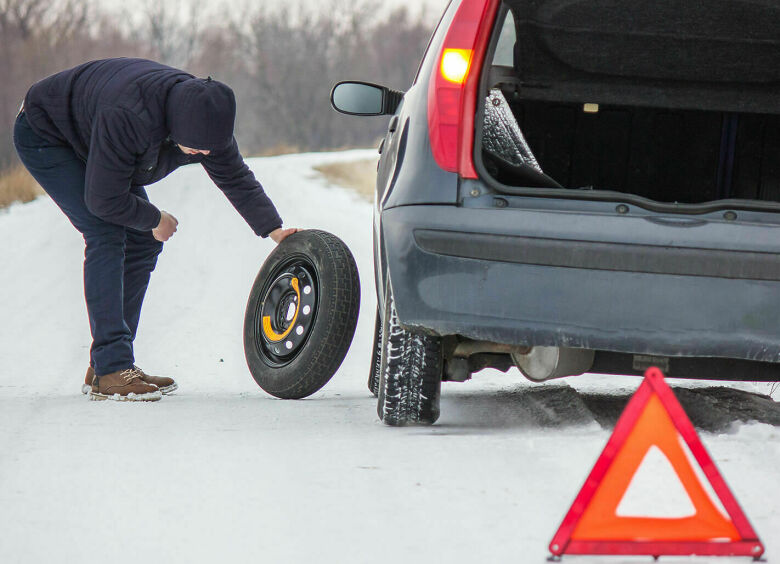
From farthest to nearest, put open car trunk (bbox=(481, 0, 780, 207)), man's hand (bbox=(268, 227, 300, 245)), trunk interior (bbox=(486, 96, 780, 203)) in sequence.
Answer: man's hand (bbox=(268, 227, 300, 245)), trunk interior (bbox=(486, 96, 780, 203)), open car trunk (bbox=(481, 0, 780, 207))

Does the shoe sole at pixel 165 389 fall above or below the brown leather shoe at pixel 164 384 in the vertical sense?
below

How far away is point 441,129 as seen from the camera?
9.66ft

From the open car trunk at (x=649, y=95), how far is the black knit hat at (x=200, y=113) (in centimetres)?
112

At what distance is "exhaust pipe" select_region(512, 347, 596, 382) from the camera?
3309 mm

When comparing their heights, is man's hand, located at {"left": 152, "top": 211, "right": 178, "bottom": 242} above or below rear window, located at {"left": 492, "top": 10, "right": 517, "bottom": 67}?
below

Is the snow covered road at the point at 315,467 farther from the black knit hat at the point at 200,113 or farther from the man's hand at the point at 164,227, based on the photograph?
the black knit hat at the point at 200,113

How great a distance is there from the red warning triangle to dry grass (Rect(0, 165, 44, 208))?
12977mm

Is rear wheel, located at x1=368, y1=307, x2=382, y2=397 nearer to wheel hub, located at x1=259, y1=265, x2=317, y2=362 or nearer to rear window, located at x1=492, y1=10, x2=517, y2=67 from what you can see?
wheel hub, located at x1=259, y1=265, x2=317, y2=362

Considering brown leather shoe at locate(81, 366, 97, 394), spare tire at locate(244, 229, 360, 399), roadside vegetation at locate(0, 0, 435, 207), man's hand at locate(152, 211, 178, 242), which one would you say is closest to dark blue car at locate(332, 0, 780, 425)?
spare tire at locate(244, 229, 360, 399)

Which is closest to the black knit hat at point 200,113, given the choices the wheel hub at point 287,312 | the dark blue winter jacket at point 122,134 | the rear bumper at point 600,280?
the dark blue winter jacket at point 122,134

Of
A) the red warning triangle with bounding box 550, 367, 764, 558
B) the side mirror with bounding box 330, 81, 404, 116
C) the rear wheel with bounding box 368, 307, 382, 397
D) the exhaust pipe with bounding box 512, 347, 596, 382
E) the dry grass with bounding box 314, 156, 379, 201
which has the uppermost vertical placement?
the side mirror with bounding box 330, 81, 404, 116

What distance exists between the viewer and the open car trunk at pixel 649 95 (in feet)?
11.9

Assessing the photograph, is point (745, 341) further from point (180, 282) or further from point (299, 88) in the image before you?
point (299, 88)

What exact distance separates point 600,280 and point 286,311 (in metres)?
2.04
